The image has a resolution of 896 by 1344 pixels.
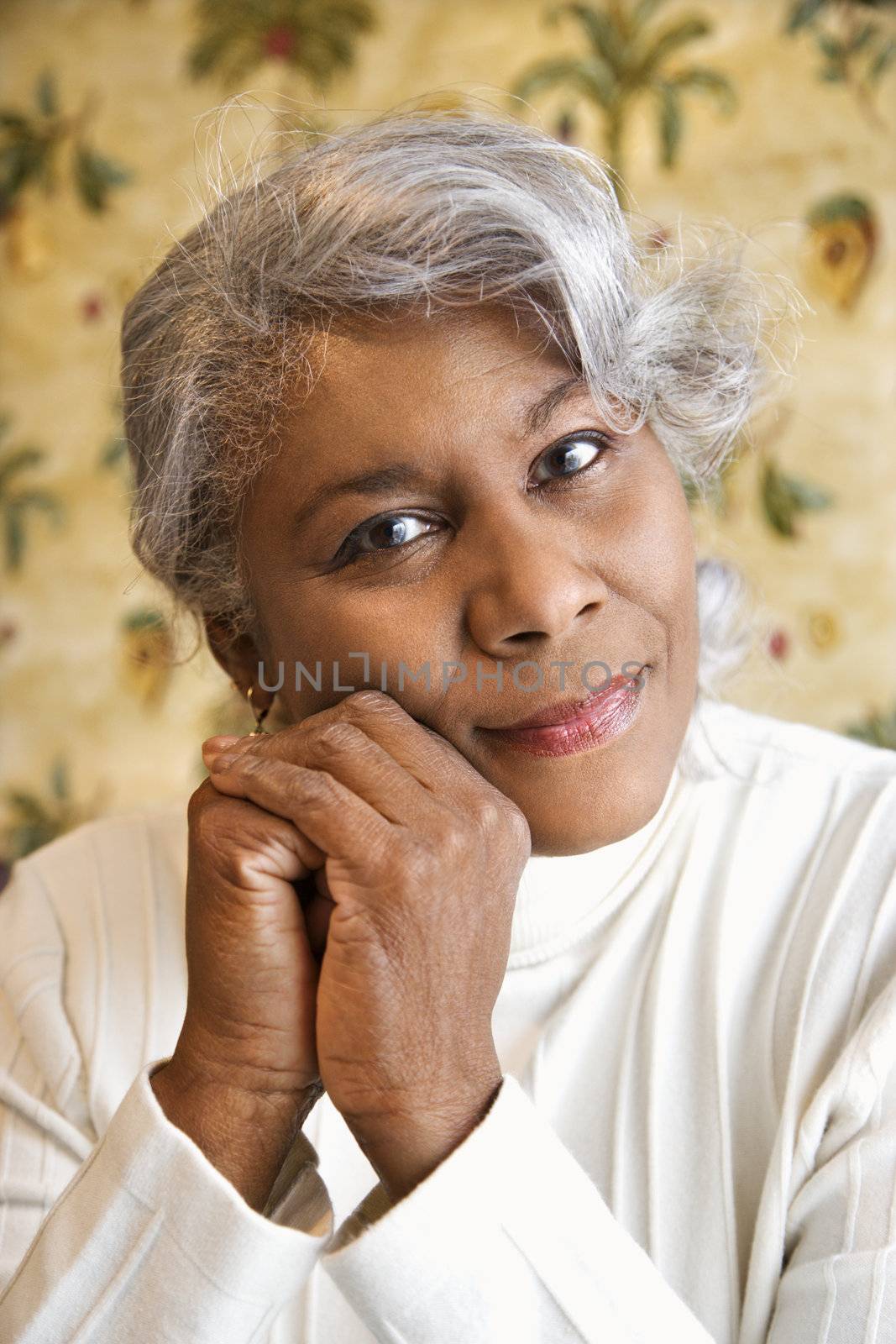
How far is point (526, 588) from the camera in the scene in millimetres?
1098

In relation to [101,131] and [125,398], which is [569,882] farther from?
Result: [101,131]

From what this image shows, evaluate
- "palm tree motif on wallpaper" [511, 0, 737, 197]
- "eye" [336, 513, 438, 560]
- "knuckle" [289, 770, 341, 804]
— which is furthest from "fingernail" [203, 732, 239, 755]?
"palm tree motif on wallpaper" [511, 0, 737, 197]

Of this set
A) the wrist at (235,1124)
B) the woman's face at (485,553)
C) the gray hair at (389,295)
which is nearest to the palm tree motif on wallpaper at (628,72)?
the gray hair at (389,295)

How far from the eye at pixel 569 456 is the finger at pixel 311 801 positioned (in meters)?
0.36

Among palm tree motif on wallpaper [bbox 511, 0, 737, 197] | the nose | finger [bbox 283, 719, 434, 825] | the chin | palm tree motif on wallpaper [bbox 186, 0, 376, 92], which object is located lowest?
the chin

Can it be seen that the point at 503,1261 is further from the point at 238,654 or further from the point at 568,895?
the point at 238,654

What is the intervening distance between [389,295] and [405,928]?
0.56 metres

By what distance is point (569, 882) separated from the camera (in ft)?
4.53

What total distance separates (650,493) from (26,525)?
1966 mm

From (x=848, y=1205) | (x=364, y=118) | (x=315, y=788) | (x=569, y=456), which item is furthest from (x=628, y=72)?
(x=848, y=1205)

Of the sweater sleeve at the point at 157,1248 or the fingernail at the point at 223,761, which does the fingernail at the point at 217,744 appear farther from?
the sweater sleeve at the point at 157,1248

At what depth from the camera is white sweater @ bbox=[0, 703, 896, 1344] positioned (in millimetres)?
968

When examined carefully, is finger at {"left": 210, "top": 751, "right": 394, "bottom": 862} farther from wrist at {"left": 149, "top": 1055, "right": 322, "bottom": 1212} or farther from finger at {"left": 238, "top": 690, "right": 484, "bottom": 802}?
wrist at {"left": 149, "top": 1055, "right": 322, "bottom": 1212}

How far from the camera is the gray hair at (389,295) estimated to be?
115cm
